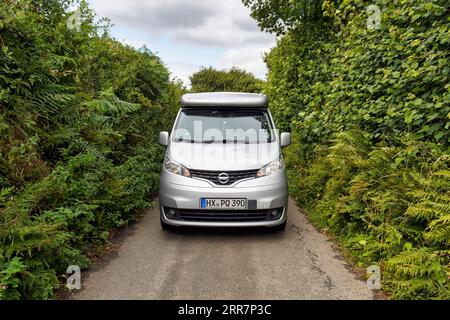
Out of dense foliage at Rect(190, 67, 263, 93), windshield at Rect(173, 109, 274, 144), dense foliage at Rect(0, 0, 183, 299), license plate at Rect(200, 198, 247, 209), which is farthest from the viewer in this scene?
dense foliage at Rect(190, 67, 263, 93)

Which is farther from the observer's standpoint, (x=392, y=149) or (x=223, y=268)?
(x=392, y=149)

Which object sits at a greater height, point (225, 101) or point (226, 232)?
point (225, 101)

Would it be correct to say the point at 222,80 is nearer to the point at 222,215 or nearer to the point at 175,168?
the point at 175,168

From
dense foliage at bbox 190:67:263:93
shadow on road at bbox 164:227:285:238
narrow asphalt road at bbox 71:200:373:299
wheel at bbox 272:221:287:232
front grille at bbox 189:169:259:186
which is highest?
dense foliage at bbox 190:67:263:93

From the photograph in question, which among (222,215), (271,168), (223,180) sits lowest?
(222,215)

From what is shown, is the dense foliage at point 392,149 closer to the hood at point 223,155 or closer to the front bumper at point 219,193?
the front bumper at point 219,193

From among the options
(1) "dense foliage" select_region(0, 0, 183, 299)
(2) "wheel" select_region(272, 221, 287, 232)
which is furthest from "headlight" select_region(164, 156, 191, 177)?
(2) "wheel" select_region(272, 221, 287, 232)

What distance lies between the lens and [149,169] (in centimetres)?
725

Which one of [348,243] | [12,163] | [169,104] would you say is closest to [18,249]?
[12,163]

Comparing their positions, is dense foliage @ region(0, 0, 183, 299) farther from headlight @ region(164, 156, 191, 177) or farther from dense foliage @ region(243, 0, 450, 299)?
dense foliage @ region(243, 0, 450, 299)

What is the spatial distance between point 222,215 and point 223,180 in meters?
0.48

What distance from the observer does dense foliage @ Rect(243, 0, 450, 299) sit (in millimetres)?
3541

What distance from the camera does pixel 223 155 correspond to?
5.07 meters

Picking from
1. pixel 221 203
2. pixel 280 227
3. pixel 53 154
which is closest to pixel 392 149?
pixel 280 227
